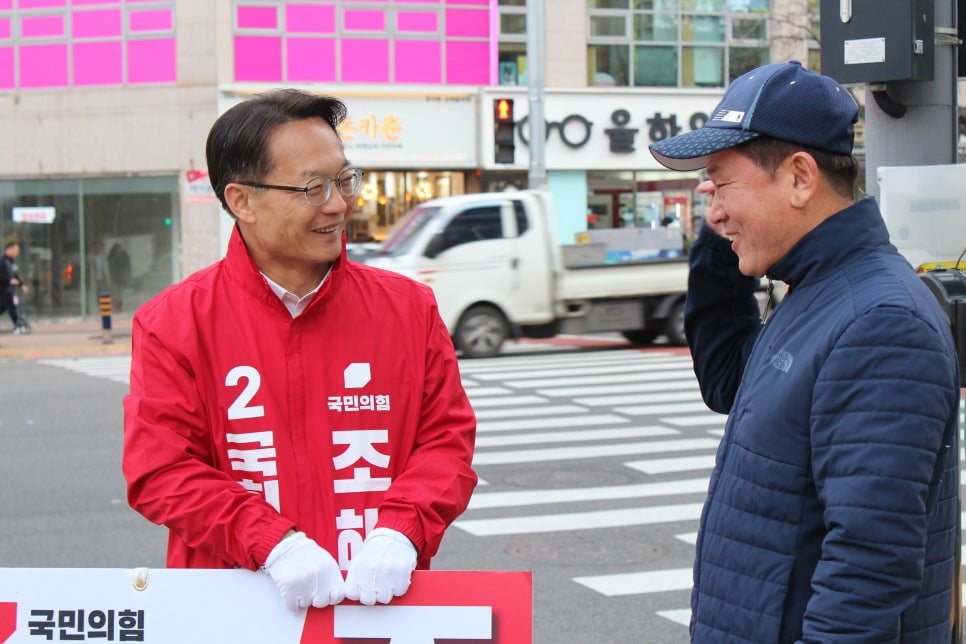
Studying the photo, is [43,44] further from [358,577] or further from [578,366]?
[358,577]

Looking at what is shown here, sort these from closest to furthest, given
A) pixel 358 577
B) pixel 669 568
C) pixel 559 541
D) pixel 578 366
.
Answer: pixel 358 577 < pixel 669 568 < pixel 559 541 < pixel 578 366

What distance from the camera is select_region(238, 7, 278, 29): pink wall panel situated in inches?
1081

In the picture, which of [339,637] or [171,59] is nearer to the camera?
[339,637]

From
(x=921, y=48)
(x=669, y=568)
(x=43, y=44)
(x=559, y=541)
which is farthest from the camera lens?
(x=43, y=44)

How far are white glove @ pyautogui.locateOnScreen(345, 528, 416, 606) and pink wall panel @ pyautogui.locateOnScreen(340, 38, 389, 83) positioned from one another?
85.5 feet

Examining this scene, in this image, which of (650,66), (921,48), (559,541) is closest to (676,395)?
(559,541)

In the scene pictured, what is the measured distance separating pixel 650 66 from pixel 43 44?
1427 centimetres

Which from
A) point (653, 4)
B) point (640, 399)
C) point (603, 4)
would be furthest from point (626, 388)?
point (653, 4)

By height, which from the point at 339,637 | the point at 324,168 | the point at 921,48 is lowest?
the point at 339,637

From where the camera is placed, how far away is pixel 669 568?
22.3 ft

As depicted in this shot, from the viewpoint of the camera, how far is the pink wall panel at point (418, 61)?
27891mm

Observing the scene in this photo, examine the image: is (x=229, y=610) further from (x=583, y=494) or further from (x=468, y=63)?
(x=468, y=63)

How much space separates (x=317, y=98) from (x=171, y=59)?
2601 cm

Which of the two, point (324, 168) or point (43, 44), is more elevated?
point (43, 44)
